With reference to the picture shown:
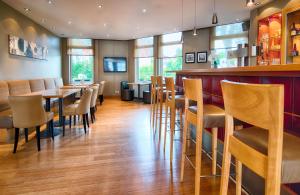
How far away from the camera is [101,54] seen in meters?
10.5

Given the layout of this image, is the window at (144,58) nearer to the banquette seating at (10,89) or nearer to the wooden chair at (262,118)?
the banquette seating at (10,89)

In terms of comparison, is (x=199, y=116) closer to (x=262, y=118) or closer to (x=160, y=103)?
(x=262, y=118)

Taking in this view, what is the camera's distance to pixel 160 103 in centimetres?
363

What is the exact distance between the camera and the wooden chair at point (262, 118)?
2.70ft

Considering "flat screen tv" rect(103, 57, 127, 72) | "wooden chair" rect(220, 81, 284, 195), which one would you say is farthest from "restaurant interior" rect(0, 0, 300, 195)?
"flat screen tv" rect(103, 57, 127, 72)

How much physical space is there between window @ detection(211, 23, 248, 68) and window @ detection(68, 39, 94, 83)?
567cm

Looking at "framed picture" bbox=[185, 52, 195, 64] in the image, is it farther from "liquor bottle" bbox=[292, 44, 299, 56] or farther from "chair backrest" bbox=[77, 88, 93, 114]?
Answer: "chair backrest" bbox=[77, 88, 93, 114]

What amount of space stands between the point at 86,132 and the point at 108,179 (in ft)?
6.76

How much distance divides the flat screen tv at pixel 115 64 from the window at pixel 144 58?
0.65 meters

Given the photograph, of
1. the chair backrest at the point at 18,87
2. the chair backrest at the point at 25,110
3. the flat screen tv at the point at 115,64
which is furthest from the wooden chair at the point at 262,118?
the flat screen tv at the point at 115,64

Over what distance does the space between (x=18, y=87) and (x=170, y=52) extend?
5.86m

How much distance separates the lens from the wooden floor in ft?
7.10

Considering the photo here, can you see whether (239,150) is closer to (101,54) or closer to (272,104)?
(272,104)

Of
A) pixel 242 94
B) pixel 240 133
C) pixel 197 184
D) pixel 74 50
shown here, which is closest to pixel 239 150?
pixel 240 133
